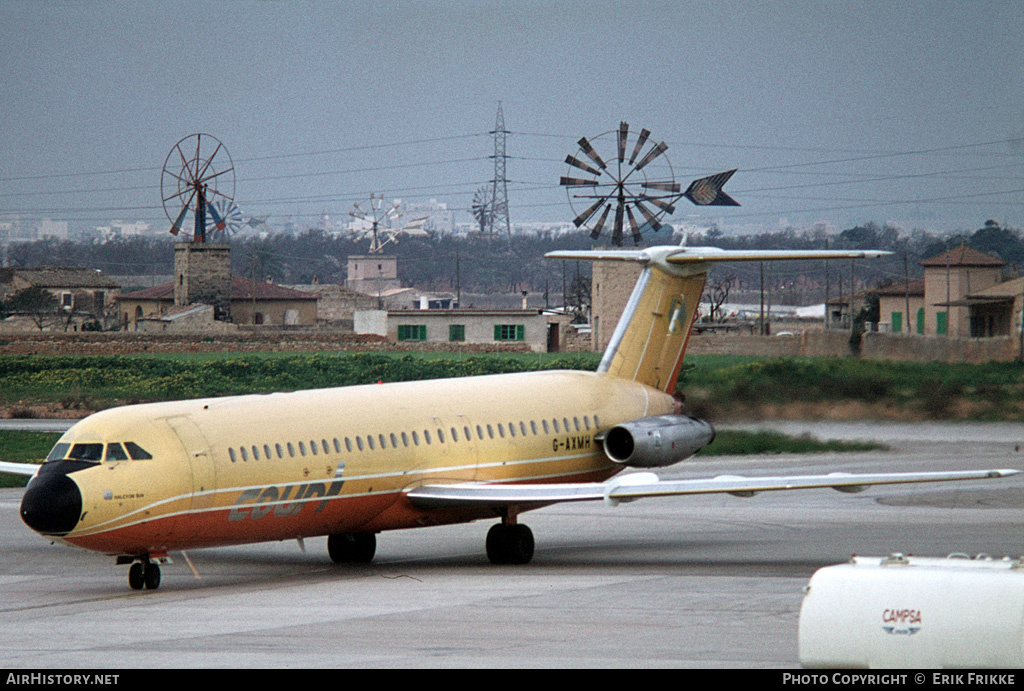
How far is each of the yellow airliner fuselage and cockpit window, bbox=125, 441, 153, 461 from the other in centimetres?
9

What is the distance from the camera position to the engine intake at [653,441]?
3098 centimetres

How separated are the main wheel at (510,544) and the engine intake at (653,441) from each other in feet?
13.0

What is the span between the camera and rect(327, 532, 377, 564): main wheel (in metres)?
28.4

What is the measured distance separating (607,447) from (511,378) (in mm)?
2808

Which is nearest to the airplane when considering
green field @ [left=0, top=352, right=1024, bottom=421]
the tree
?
green field @ [left=0, top=352, right=1024, bottom=421]

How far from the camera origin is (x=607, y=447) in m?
31.7

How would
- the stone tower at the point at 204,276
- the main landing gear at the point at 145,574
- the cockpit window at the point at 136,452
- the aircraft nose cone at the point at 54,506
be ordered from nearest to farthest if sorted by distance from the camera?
the aircraft nose cone at the point at 54,506
the cockpit window at the point at 136,452
the main landing gear at the point at 145,574
the stone tower at the point at 204,276

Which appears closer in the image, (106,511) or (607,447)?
(106,511)

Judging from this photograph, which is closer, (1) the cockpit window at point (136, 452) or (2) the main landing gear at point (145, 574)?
(1) the cockpit window at point (136, 452)

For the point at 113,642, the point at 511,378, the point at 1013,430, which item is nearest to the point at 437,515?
the point at 511,378

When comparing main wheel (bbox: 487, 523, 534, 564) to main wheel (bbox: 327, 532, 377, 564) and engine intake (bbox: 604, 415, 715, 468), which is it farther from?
engine intake (bbox: 604, 415, 715, 468)

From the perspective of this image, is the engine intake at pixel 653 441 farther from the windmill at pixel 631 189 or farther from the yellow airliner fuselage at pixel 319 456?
the windmill at pixel 631 189

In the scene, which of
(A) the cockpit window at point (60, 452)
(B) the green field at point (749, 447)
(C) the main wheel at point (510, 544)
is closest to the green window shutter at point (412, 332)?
(B) the green field at point (749, 447)
